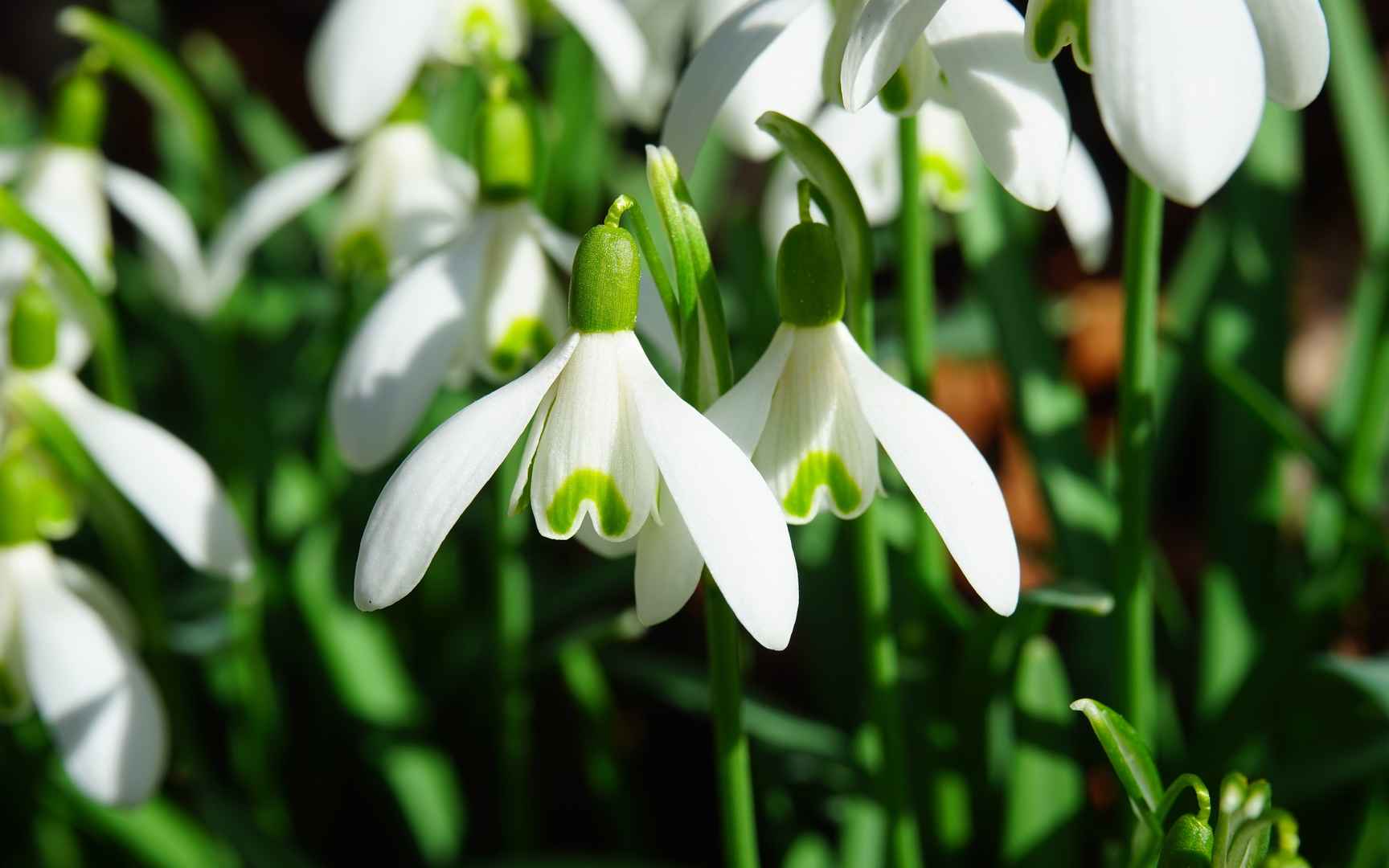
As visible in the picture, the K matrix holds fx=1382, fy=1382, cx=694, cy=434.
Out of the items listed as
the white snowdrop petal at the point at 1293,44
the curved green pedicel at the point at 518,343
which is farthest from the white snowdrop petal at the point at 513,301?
the white snowdrop petal at the point at 1293,44

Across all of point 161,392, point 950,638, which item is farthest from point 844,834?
point 161,392

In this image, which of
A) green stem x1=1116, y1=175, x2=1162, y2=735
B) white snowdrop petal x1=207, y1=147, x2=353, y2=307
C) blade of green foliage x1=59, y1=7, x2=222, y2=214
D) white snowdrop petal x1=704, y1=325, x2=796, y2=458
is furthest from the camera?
white snowdrop petal x1=207, y1=147, x2=353, y2=307

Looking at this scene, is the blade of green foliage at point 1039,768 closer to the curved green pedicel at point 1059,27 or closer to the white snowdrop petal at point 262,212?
the curved green pedicel at point 1059,27

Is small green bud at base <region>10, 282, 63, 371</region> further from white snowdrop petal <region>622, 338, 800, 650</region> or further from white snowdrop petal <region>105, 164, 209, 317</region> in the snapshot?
white snowdrop petal <region>622, 338, 800, 650</region>

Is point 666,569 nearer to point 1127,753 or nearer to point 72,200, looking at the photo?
point 1127,753

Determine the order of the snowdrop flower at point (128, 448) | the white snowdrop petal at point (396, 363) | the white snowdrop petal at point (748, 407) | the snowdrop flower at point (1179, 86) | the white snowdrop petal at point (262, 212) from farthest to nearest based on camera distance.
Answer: the white snowdrop petal at point (262, 212) < the snowdrop flower at point (128, 448) < the white snowdrop petal at point (396, 363) < the white snowdrop petal at point (748, 407) < the snowdrop flower at point (1179, 86)

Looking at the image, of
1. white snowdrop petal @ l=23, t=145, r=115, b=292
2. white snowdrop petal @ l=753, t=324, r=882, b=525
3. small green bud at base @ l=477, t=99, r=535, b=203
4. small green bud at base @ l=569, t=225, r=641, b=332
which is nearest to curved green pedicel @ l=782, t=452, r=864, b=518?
white snowdrop petal @ l=753, t=324, r=882, b=525
